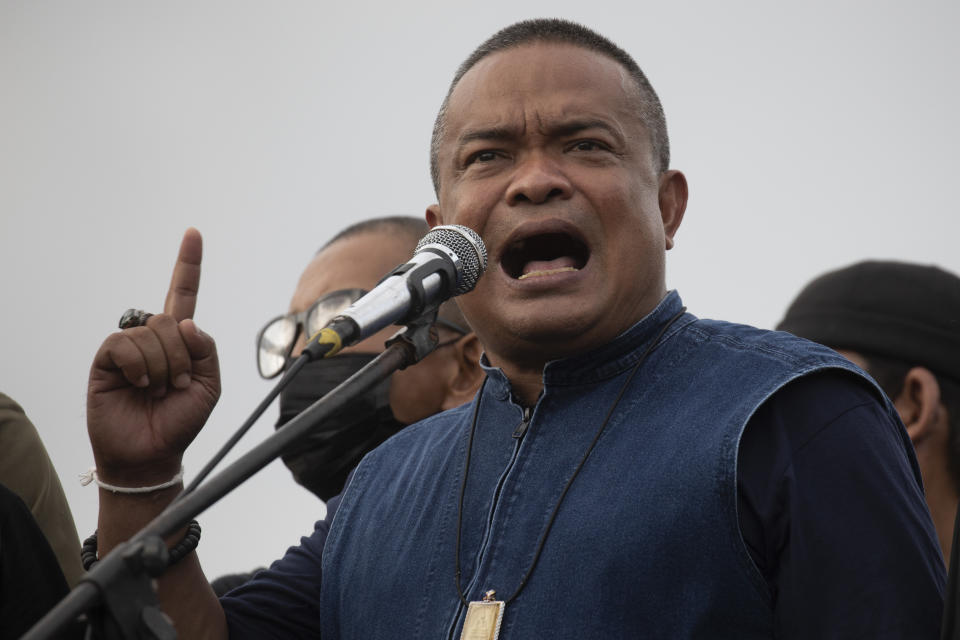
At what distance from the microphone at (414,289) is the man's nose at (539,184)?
0.45 meters

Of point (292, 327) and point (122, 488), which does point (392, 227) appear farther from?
point (122, 488)

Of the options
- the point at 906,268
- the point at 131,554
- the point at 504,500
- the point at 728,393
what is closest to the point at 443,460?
the point at 504,500

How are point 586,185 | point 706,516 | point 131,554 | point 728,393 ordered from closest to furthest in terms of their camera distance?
1. point 131,554
2. point 706,516
3. point 728,393
4. point 586,185

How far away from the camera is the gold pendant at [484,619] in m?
2.36

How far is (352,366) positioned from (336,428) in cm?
30

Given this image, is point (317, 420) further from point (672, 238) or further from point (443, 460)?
point (672, 238)

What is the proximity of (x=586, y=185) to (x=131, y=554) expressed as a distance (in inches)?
63.0

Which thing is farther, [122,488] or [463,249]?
[122,488]

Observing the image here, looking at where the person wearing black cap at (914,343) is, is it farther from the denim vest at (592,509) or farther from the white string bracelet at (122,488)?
the white string bracelet at (122,488)

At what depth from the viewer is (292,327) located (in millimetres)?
4969

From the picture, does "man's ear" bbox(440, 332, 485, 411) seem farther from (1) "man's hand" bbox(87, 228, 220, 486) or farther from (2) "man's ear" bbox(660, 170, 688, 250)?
(1) "man's hand" bbox(87, 228, 220, 486)

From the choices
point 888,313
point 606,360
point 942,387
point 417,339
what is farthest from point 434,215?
point 942,387

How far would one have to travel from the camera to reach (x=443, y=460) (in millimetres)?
2932

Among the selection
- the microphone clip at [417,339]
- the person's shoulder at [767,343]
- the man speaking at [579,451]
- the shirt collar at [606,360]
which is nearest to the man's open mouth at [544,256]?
the man speaking at [579,451]
